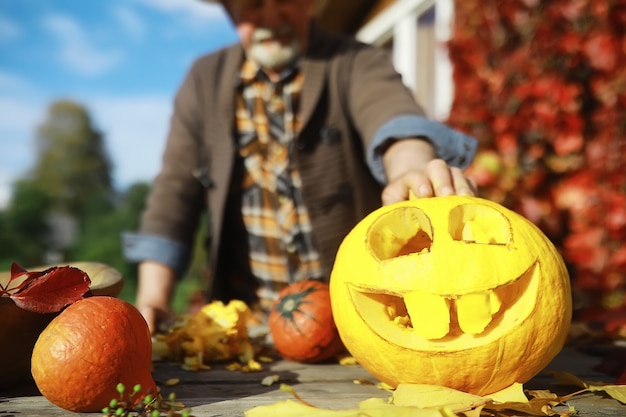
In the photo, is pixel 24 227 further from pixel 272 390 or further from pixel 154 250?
pixel 272 390

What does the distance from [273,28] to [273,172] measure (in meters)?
0.60

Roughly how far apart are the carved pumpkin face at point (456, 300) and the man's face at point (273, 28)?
148 cm

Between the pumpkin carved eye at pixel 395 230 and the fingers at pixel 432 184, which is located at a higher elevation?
the fingers at pixel 432 184

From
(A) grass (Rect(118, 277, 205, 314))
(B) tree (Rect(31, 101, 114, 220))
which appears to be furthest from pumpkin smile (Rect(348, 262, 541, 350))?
(B) tree (Rect(31, 101, 114, 220))

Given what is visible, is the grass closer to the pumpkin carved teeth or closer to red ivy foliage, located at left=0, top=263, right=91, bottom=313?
red ivy foliage, located at left=0, top=263, right=91, bottom=313

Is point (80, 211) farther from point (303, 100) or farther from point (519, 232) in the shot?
point (519, 232)

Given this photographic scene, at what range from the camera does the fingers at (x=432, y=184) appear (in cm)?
125

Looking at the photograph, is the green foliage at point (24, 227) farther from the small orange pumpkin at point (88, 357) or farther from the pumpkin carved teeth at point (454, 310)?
the pumpkin carved teeth at point (454, 310)

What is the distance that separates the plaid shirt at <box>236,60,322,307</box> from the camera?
2.50 metres

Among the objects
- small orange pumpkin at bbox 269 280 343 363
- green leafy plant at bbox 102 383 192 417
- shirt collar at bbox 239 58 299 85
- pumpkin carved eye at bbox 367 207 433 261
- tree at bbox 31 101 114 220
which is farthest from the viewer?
tree at bbox 31 101 114 220

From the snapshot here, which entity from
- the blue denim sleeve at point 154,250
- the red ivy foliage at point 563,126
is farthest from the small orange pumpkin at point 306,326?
the red ivy foliage at point 563,126

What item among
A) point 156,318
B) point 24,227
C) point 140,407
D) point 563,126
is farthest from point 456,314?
point 24,227

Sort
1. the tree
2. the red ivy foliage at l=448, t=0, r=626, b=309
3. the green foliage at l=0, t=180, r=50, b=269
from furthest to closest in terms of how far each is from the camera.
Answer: the tree → the green foliage at l=0, t=180, r=50, b=269 → the red ivy foliage at l=448, t=0, r=626, b=309

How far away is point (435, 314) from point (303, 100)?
155 cm
